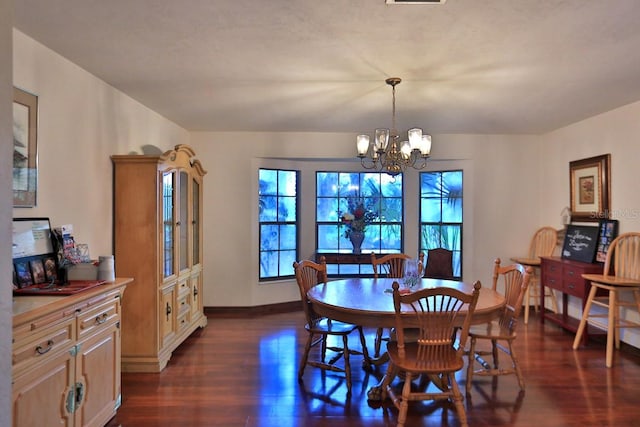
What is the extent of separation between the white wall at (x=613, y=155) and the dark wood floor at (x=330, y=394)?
973 millimetres

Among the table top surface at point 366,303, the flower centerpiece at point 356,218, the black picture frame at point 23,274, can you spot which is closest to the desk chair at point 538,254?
the flower centerpiece at point 356,218

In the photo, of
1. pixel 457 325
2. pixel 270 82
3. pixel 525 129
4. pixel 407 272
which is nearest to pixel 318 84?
pixel 270 82

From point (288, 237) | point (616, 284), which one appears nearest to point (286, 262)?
point (288, 237)

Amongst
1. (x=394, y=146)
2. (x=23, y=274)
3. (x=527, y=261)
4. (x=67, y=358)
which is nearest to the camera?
(x=67, y=358)

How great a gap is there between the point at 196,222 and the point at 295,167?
172cm

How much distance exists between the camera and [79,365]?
84.5 inches

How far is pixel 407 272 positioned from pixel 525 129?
309 centimetres

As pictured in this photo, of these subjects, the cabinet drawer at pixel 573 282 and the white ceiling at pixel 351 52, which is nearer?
the white ceiling at pixel 351 52

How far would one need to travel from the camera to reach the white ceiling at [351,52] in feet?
6.91

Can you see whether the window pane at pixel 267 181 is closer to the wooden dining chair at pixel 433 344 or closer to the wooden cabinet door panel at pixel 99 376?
the wooden cabinet door panel at pixel 99 376

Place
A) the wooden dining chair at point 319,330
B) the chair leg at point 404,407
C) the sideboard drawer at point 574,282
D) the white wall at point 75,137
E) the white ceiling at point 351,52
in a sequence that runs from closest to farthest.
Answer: the white ceiling at point 351,52
the chair leg at point 404,407
the white wall at point 75,137
the wooden dining chair at point 319,330
the sideboard drawer at point 574,282

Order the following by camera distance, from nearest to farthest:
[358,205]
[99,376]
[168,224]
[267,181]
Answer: [99,376]
[168,224]
[267,181]
[358,205]

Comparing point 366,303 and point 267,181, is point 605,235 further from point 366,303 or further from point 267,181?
point 267,181

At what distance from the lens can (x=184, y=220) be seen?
161 inches
